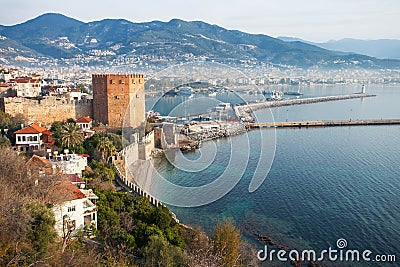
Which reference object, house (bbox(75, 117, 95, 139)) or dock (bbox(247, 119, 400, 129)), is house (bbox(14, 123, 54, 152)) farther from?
dock (bbox(247, 119, 400, 129))

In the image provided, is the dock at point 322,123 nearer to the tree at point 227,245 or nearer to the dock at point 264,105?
the dock at point 264,105

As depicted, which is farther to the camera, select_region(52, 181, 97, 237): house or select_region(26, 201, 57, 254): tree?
select_region(52, 181, 97, 237): house

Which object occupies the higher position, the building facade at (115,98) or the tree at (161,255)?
the building facade at (115,98)

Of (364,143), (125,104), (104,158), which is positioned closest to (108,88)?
(125,104)

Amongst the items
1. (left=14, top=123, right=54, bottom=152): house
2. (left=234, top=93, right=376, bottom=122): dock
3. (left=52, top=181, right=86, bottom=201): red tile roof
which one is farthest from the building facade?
(left=234, top=93, right=376, bottom=122): dock

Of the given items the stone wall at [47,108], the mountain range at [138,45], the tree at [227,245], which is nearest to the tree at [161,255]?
the tree at [227,245]

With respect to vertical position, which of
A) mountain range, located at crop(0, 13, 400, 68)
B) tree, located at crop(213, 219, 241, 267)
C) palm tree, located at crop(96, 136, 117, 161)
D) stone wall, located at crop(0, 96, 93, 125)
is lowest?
tree, located at crop(213, 219, 241, 267)
